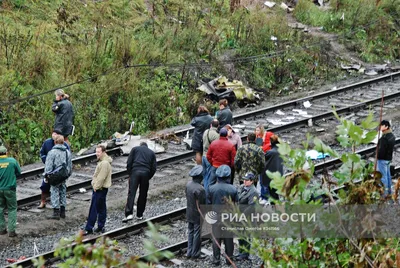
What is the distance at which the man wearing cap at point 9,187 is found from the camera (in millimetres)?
12828

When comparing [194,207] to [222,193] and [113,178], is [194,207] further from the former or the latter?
[113,178]

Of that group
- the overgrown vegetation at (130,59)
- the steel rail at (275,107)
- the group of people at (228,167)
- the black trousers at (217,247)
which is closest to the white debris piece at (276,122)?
the steel rail at (275,107)

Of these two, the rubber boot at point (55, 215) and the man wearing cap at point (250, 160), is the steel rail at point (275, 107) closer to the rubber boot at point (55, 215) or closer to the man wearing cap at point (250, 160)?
the rubber boot at point (55, 215)

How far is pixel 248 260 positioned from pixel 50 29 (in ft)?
40.2

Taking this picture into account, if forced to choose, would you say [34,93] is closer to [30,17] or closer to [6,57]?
[6,57]

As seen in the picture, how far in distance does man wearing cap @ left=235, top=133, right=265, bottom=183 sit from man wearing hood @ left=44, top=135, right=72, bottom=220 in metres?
3.04

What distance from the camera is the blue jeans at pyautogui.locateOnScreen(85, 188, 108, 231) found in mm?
13070

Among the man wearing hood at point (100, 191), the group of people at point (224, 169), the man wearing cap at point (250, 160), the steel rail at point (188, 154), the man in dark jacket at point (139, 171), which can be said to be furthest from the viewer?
the steel rail at point (188, 154)

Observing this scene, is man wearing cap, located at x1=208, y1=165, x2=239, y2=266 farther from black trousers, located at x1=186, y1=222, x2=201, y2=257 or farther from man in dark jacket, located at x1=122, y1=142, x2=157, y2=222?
man in dark jacket, located at x1=122, y1=142, x2=157, y2=222

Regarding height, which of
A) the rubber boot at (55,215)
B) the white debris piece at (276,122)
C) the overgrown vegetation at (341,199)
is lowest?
the white debris piece at (276,122)

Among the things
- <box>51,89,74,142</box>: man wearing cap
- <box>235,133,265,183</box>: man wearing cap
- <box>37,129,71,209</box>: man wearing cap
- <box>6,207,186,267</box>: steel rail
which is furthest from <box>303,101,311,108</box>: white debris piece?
<box>37,129,71,209</box>: man wearing cap

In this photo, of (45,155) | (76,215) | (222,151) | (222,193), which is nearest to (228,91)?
(222,151)

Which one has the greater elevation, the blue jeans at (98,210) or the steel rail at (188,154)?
the blue jeans at (98,210)

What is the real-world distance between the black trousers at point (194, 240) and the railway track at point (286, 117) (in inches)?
147
